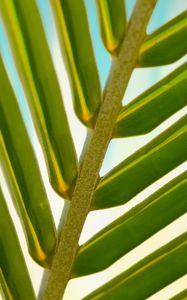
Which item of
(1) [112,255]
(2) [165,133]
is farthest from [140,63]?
(1) [112,255]

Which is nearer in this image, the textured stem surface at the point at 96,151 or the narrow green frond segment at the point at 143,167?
the textured stem surface at the point at 96,151

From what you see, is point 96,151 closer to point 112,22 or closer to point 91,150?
point 91,150

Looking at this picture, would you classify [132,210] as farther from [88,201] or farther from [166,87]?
[166,87]

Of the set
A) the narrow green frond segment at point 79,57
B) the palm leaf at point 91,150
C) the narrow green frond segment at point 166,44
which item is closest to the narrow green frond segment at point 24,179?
the palm leaf at point 91,150

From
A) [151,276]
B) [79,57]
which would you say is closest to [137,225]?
[151,276]

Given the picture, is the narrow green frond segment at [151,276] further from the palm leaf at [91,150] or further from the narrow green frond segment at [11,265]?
the narrow green frond segment at [11,265]

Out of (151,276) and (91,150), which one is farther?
(151,276)

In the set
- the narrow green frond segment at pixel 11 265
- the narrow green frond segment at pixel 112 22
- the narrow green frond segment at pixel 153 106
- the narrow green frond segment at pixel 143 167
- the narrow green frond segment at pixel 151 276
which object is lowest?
the narrow green frond segment at pixel 151 276
